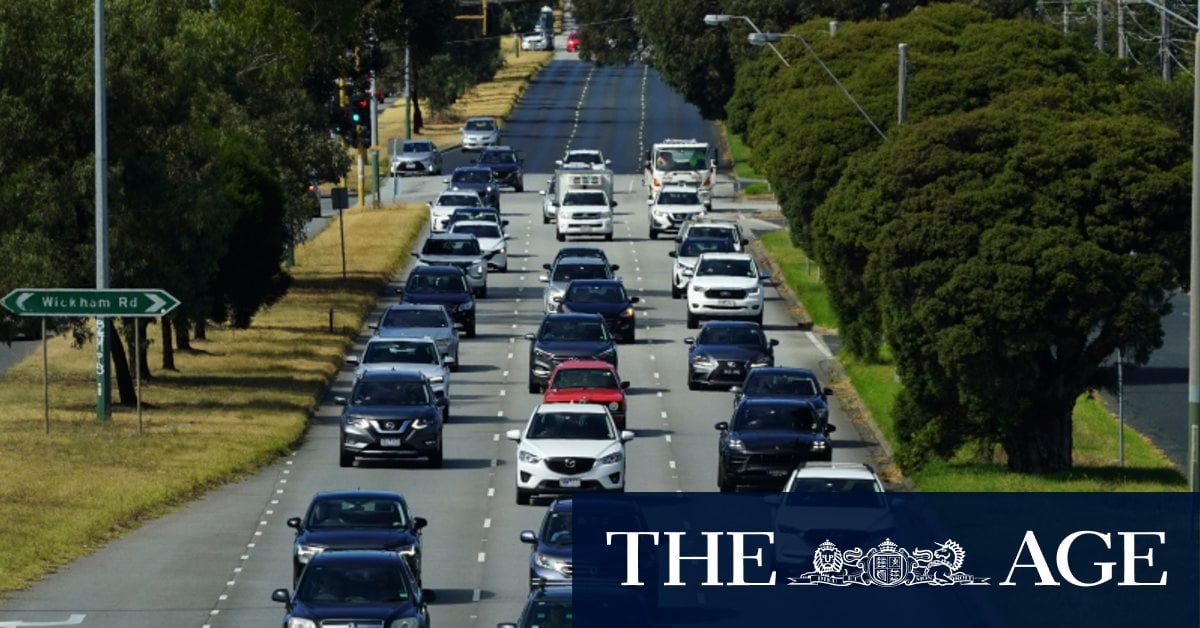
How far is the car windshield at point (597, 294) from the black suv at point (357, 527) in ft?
89.5

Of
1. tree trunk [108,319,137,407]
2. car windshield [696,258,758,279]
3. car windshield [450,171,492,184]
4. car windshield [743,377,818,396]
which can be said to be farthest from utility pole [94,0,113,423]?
car windshield [450,171,492,184]

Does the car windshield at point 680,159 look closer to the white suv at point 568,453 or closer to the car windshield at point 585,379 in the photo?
the car windshield at point 585,379

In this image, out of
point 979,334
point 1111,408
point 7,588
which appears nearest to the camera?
point 7,588

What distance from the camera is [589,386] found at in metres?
44.9

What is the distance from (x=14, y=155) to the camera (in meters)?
47.6

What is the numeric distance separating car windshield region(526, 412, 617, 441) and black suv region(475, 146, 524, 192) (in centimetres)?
5938

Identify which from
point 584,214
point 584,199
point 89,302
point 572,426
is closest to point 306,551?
point 572,426

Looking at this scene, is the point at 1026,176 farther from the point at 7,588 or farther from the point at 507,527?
the point at 7,588

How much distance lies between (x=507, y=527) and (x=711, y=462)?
7386 mm

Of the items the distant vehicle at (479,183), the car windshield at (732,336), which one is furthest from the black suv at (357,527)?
the distant vehicle at (479,183)

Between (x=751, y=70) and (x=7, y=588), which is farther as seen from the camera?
(x=751, y=70)

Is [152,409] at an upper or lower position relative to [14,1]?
lower

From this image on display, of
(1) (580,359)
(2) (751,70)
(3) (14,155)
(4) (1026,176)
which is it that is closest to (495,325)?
(1) (580,359)

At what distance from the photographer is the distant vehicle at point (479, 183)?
8688cm
